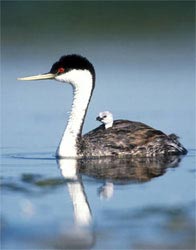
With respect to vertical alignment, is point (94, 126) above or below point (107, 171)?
above

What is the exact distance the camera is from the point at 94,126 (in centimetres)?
2259

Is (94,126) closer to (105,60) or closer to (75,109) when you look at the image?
(75,109)

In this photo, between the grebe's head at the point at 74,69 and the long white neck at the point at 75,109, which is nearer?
the long white neck at the point at 75,109

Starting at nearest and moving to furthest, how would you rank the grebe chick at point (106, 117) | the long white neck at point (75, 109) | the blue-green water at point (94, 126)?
1. the blue-green water at point (94, 126)
2. the long white neck at point (75, 109)
3. the grebe chick at point (106, 117)

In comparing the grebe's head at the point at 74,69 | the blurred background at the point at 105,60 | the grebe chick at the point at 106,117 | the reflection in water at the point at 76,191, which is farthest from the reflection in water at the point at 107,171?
the blurred background at the point at 105,60

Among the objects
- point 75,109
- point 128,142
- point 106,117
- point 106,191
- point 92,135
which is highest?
point 75,109

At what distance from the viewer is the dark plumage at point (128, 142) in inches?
745

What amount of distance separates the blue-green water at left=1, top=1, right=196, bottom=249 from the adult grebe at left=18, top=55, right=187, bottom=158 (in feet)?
1.39

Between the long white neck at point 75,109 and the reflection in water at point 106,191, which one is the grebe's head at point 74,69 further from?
the reflection in water at point 106,191

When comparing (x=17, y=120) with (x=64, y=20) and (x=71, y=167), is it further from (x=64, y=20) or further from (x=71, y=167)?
(x=64, y=20)

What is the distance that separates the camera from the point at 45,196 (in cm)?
1458

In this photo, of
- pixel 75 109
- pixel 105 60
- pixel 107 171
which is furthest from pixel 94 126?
pixel 105 60

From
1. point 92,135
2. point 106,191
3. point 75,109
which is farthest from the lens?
point 75,109

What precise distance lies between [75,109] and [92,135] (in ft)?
1.83
